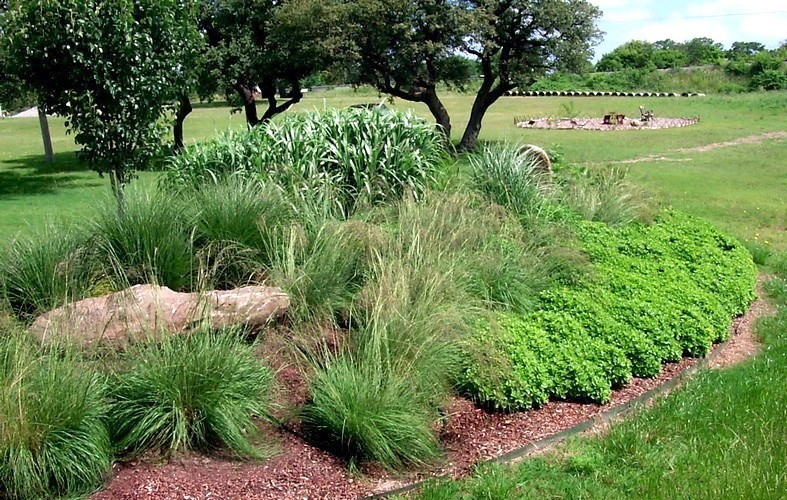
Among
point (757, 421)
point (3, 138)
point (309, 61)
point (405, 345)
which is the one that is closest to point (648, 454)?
point (757, 421)

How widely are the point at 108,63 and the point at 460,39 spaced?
12864mm

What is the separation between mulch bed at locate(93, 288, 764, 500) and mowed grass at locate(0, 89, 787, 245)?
341cm

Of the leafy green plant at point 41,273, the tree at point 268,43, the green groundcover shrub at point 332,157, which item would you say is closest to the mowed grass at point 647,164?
the green groundcover shrub at point 332,157

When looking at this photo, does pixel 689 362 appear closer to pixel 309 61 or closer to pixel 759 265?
pixel 759 265

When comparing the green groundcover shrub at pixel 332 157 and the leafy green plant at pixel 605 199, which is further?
the leafy green plant at pixel 605 199

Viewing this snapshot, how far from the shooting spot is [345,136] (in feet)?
27.1

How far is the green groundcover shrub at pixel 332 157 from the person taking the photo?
769 cm

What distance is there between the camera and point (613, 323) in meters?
5.56

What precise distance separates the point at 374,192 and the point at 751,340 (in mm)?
3703

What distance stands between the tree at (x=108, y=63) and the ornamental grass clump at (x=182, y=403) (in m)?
5.09

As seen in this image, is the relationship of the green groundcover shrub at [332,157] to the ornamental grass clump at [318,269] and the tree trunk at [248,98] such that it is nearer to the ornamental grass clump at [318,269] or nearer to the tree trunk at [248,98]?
the ornamental grass clump at [318,269]

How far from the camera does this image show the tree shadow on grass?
15752mm

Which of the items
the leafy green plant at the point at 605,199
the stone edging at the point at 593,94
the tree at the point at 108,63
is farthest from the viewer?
the stone edging at the point at 593,94

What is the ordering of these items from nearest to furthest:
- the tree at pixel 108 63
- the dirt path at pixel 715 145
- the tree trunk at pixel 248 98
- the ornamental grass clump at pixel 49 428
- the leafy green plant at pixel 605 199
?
the ornamental grass clump at pixel 49 428 < the leafy green plant at pixel 605 199 < the tree at pixel 108 63 < the dirt path at pixel 715 145 < the tree trunk at pixel 248 98
